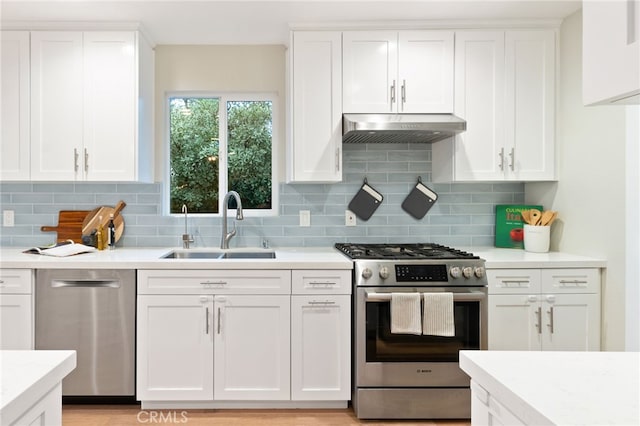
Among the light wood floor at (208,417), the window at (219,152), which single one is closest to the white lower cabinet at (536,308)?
the light wood floor at (208,417)

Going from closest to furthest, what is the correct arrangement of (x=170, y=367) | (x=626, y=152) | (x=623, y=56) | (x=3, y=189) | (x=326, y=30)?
(x=623, y=56), (x=626, y=152), (x=170, y=367), (x=326, y=30), (x=3, y=189)

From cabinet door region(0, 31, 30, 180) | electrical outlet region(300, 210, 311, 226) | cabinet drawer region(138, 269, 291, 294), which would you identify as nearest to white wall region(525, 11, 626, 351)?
electrical outlet region(300, 210, 311, 226)

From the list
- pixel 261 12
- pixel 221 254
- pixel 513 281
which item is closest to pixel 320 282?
pixel 221 254

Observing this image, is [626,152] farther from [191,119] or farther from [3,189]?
[3,189]

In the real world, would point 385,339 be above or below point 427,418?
above

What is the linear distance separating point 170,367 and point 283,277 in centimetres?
83

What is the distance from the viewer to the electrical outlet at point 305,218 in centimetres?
352

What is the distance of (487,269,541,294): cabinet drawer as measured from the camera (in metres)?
2.82

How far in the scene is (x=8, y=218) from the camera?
345cm

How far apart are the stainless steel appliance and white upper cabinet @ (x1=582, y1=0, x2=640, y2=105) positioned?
2040 mm

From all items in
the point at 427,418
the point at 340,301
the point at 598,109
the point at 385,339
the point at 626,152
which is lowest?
the point at 427,418

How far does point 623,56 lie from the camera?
667 millimetres

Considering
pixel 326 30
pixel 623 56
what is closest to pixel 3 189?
pixel 326 30

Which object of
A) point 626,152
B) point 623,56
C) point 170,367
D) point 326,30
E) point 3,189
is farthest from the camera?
point 3,189
